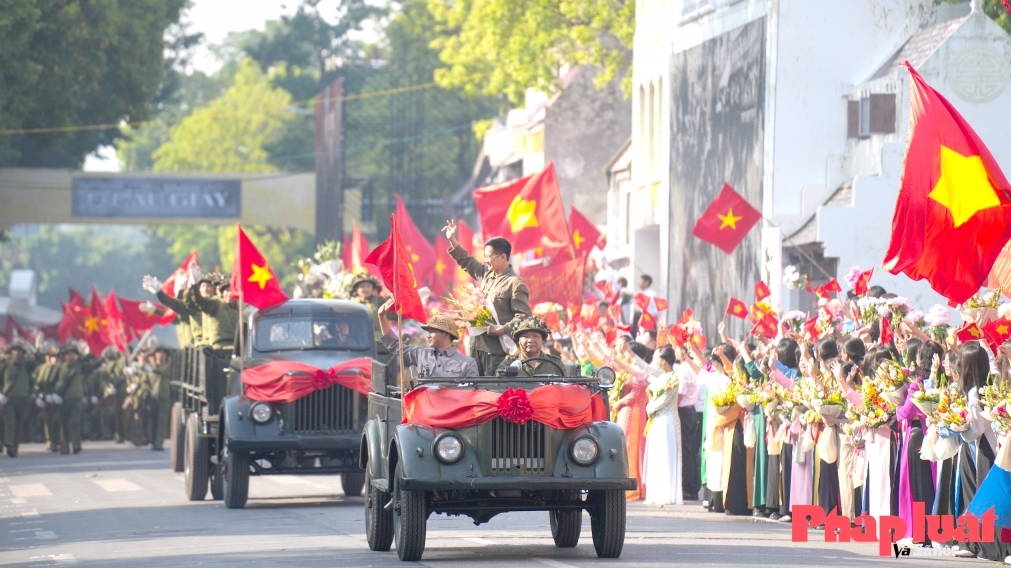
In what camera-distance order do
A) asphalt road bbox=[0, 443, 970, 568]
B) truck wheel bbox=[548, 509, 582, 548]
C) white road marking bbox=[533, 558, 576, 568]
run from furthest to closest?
truck wheel bbox=[548, 509, 582, 548] → asphalt road bbox=[0, 443, 970, 568] → white road marking bbox=[533, 558, 576, 568]

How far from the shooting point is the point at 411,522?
1358 centimetres

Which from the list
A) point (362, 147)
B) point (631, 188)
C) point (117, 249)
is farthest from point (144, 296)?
point (631, 188)

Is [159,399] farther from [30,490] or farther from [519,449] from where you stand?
[519,449]

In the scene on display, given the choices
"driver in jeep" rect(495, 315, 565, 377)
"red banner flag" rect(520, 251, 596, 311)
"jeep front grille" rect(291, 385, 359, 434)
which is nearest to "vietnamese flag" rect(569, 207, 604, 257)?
"red banner flag" rect(520, 251, 596, 311)

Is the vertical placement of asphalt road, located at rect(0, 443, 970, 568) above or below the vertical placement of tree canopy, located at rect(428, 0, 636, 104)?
below

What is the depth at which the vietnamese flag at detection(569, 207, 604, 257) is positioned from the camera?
107 feet

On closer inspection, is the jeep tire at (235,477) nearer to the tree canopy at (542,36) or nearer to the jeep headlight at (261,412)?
the jeep headlight at (261,412)

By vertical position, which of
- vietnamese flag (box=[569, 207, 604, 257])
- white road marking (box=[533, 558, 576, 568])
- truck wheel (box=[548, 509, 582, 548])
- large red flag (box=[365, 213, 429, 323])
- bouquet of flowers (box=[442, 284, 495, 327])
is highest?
vietnamese flag (box=[569, 207, 604, 257])

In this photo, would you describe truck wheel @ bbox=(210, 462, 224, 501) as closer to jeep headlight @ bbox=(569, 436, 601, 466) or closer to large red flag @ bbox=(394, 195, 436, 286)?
jeep headlight @ bbox=(569, 436, 601, 466)

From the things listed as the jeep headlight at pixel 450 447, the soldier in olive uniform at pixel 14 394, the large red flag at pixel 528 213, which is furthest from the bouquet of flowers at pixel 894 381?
the soldier in olive uniform at pixel 14 394

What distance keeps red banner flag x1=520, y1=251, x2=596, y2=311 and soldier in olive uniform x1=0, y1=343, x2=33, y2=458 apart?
11566 mm

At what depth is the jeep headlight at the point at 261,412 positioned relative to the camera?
66.7 ft

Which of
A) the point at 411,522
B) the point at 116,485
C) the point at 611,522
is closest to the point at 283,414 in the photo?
the point at 116,485

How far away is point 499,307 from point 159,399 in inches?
924
